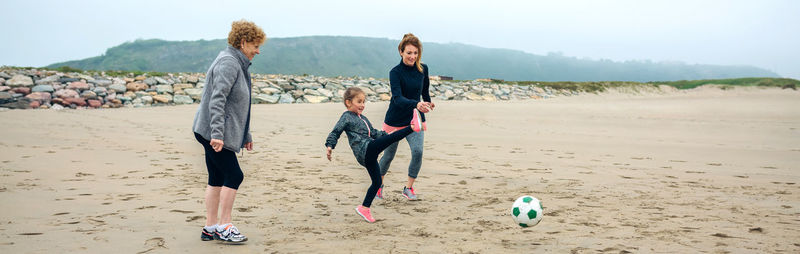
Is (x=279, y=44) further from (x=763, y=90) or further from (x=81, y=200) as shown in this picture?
(x=81, y=200)

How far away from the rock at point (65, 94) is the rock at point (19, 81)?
135cm

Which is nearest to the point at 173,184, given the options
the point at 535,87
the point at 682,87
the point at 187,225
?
the point at 187,225

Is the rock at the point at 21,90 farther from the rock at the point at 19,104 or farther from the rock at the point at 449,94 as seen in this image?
the rock at the point at 449,94

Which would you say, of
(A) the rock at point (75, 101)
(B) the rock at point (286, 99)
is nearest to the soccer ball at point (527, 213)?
(B) the rock at point (286, 99)

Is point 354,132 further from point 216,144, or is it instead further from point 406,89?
point 216,144

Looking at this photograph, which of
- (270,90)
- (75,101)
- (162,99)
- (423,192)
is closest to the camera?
(423,192)

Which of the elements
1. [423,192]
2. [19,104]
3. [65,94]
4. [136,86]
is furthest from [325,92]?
[423,192]

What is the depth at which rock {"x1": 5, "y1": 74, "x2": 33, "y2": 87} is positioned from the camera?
18391mm

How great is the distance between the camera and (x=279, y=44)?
3595 inches

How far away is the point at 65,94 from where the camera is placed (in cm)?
A: 1816

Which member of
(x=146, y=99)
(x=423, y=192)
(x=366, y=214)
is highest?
(x=146, y=99)

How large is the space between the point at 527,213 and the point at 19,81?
20.5 m

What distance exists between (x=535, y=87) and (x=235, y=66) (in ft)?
95.6

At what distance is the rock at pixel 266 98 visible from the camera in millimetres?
20891
